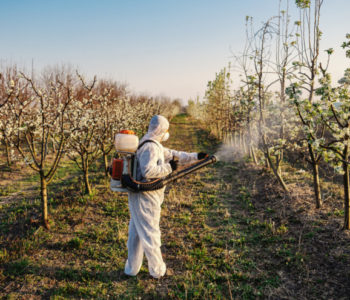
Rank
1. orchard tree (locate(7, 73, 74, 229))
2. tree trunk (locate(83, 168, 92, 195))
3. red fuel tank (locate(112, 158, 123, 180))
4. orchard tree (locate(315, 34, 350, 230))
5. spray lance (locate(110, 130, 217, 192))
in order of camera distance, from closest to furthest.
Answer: spray lance (locate(110, 130, 217, 192)) < red fuel tank (locate(112, 158, 123, 180)) < orchard tree (locate(315, 34, 350, 230)) < orchard tree (locate(7, 73, 74, 229)) < tree trunk (locate(83, 168, 92, 195))

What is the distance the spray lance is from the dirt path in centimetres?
150

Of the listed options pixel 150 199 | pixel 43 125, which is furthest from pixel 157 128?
pixel 43 125

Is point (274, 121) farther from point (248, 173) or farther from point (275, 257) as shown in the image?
point (275, 257)

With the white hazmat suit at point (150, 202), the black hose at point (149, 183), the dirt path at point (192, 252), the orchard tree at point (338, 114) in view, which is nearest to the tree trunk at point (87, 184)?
the dirt path at point (192, 252)

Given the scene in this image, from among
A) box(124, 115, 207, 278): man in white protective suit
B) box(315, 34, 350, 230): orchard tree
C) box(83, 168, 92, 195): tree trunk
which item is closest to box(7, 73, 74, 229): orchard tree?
box(83, 168, 92, 195): tree trunk

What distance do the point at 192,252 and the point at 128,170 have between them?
2.14 m

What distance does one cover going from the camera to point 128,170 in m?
3.66

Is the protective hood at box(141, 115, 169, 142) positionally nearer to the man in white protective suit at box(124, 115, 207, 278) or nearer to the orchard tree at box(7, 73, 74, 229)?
the man in white protective suit at box(124, 115, 207, 278)

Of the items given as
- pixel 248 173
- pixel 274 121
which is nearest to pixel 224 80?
pixel 274 121

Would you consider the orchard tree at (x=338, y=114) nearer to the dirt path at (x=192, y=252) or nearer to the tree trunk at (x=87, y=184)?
the dirt path at (x=192, y=252)

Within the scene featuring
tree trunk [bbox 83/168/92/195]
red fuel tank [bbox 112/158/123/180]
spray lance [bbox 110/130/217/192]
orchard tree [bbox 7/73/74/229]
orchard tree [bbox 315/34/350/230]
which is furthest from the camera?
tree trunk [bbox 83/168/92/195]

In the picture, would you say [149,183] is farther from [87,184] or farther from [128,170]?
[87,184]

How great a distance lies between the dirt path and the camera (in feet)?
12.1

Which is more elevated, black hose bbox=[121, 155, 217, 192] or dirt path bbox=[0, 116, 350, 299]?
black hose bbox=[121, 155, 217, 192]
